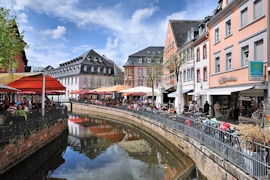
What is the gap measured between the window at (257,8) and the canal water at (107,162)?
8.93 m

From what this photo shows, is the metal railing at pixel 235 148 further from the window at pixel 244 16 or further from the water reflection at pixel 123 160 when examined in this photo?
the window at pixel 244 16

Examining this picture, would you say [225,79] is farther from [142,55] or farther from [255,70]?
[142,55]

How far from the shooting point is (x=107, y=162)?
489 inches

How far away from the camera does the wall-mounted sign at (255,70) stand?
12258 mm

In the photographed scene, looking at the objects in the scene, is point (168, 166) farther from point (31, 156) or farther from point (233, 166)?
point (31, 156)

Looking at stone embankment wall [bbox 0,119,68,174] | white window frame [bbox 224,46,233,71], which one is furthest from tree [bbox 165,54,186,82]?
stone embankment wall [bbox 0,119,68,174]

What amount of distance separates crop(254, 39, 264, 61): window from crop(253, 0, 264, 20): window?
1.49 meters

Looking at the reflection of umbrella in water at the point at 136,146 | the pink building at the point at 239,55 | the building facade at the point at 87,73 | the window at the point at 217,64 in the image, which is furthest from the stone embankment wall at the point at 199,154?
the building facade at the point at 87,73

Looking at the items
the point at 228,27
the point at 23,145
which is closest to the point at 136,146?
the point at 23,145

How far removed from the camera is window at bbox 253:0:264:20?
42.3 feet

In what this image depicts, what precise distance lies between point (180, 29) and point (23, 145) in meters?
30.0

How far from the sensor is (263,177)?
217 inches

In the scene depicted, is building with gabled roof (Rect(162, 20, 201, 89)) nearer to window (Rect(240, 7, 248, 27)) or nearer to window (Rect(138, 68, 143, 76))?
window (Rect(240, 7, 248, 27))

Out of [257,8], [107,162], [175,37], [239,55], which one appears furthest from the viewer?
[175,37]
